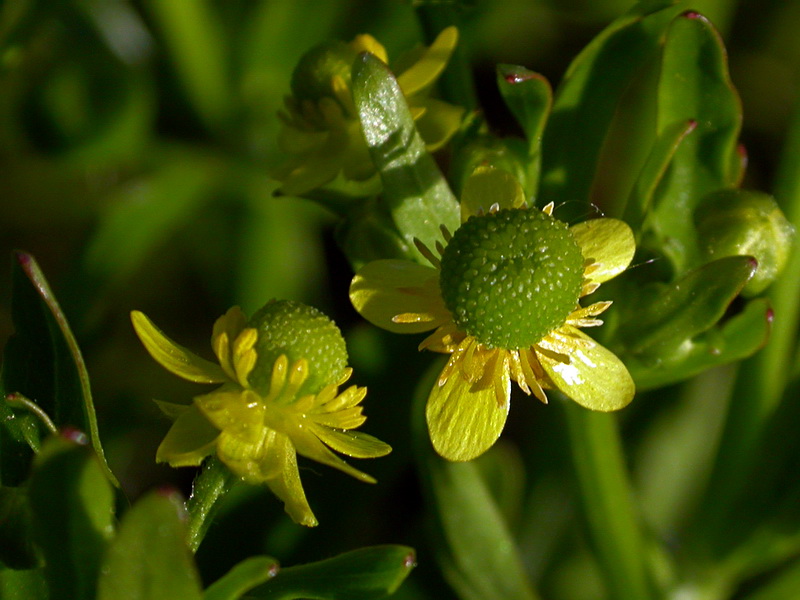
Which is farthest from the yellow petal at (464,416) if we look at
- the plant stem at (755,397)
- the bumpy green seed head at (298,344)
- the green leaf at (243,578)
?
the plant stem at (755,397)

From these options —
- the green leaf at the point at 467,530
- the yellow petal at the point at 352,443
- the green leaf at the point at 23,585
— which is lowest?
the green leaf at the point at 467,530

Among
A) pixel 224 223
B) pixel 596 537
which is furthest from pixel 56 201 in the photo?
pixel 596 537

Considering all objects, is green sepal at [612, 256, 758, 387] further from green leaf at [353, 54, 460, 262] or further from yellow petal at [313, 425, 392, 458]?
yellow petal at [313, 425, 392, 458]

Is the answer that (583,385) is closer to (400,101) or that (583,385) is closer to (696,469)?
(400,101)

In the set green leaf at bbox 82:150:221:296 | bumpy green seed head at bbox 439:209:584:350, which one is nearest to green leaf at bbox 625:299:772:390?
bumpy green seed head at bbox 439:209:584:350

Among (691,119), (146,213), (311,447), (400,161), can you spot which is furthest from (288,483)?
(146,213)

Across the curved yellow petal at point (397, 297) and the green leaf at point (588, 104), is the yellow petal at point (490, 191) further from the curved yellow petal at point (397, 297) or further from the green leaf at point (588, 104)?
the green leaf at point (588, 104)
